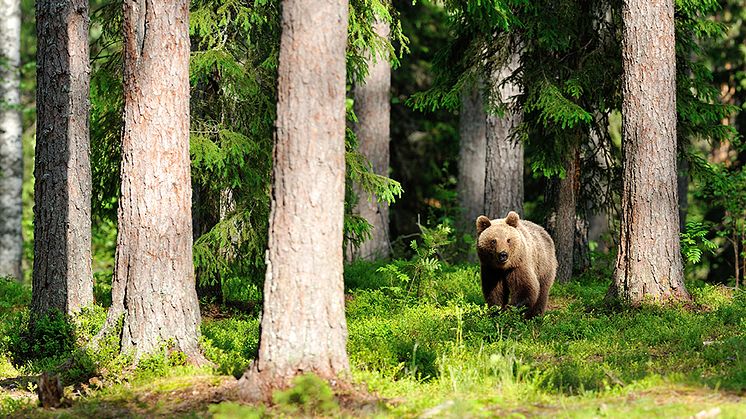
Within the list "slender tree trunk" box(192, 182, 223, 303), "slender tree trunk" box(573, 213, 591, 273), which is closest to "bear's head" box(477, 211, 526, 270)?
"slender tree trunk" box(192, 182, 223, 303)

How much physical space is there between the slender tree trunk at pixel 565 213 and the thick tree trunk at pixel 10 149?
1205 cm

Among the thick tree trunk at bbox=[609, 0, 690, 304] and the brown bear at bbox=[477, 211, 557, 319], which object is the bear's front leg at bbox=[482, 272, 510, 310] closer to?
the brown bear at bbox=[477, 211, 557, 319]

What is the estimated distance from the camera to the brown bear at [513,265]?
448 inches

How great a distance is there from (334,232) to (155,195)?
→ 2370 millimetres

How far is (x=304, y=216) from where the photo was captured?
7.09 meters

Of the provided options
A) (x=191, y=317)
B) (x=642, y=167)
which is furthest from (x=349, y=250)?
(x=191, y=317)

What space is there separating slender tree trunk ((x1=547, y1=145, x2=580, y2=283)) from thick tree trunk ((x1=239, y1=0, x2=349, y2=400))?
784 cm

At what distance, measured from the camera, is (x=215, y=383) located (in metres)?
7.79

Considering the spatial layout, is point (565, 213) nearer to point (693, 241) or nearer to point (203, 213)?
point (693, 241)

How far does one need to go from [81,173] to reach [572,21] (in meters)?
7.79

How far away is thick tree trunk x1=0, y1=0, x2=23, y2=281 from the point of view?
19375mm

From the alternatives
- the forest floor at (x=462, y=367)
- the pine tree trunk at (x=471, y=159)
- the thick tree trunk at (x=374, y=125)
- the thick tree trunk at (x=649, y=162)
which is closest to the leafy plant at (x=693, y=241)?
the forest floor at (x=462, y=367)

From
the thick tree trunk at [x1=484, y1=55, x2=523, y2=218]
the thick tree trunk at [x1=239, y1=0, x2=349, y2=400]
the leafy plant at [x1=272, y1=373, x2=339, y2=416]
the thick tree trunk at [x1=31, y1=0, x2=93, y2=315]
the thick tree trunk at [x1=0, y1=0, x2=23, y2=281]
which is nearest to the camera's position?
the leafy plant at [x1=272, y1=373, x2=339, y2=416]

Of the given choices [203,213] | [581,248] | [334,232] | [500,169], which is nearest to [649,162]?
[581,248]
